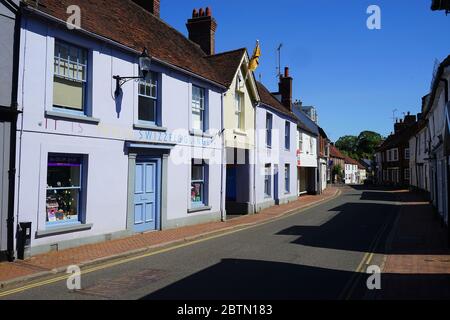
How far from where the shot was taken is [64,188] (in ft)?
35.4

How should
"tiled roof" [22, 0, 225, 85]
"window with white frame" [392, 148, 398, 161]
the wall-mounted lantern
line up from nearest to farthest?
the wall-mounted lantern → "tiled roof" [22, 0, 225, 85] → "window with white frame" [392, 148, 398, 161]

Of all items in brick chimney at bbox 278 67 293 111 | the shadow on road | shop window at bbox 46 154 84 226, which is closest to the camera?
the shadow on road

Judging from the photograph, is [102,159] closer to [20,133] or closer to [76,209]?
[76,209]

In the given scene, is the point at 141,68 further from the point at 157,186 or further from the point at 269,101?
the point at 269,101

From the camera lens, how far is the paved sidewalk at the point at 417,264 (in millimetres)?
7258

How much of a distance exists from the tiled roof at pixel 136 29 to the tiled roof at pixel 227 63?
259 mm

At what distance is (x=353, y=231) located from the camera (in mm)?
15172

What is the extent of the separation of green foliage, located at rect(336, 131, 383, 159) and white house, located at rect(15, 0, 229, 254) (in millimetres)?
115294

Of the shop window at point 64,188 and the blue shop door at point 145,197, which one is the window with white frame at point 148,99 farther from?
the shop window at point 64,188

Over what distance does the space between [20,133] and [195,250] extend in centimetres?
521

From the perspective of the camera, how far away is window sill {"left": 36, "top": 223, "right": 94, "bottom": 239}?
9.94 meters

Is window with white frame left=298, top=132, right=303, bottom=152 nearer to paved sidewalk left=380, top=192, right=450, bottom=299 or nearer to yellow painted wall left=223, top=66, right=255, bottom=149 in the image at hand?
yellow painted wall left=223, top=66, right=255, bottom=149

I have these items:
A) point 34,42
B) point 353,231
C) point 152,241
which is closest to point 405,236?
point 353,231

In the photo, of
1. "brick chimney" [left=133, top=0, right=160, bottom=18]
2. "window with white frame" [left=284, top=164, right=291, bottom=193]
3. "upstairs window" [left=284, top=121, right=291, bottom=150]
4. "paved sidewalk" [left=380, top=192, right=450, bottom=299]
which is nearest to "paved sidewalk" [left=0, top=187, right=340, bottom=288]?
"paved sidewalk" [left=380, top=192, right=450, bottom=299]
